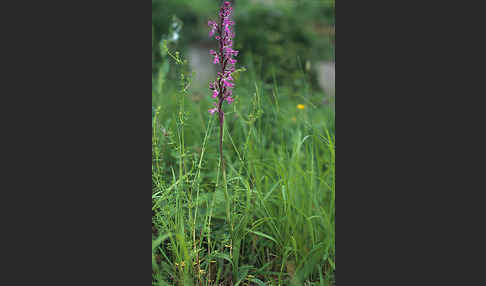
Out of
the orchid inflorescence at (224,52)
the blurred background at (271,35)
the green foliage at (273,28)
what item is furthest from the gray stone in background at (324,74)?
the orchid inflorescence at (224,52)

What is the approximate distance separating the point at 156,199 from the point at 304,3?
524 cm

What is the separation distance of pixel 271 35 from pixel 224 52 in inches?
141

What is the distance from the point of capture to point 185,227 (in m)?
1.83

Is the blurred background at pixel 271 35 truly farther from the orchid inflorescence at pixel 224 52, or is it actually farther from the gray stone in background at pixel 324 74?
the orchid inflorescence at pixel 224 52

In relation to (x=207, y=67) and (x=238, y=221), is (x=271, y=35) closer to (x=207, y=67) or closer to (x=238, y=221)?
(x=207, y=67)

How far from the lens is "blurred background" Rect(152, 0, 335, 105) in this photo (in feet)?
14.3

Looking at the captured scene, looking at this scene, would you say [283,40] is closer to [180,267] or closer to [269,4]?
[269,4]

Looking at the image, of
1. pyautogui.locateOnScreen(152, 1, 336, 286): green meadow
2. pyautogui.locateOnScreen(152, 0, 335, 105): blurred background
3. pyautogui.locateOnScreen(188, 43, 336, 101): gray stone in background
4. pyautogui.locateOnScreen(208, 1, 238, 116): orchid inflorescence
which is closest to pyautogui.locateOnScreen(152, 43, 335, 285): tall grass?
pyautogui.locateOnScreen(152, 1, 336, 286): green meadow

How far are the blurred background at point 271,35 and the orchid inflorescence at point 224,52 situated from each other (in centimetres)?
198

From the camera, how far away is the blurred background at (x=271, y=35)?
4370 mm

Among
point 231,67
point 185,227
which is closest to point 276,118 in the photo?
point 231,67

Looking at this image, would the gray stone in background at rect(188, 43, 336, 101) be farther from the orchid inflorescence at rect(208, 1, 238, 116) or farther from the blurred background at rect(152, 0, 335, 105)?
the orchid inflorescence at rect(208, 1, 238, 116)

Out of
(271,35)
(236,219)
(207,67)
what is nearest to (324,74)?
(271,35)

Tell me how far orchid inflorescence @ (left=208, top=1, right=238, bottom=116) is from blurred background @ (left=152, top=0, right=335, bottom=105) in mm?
1982
